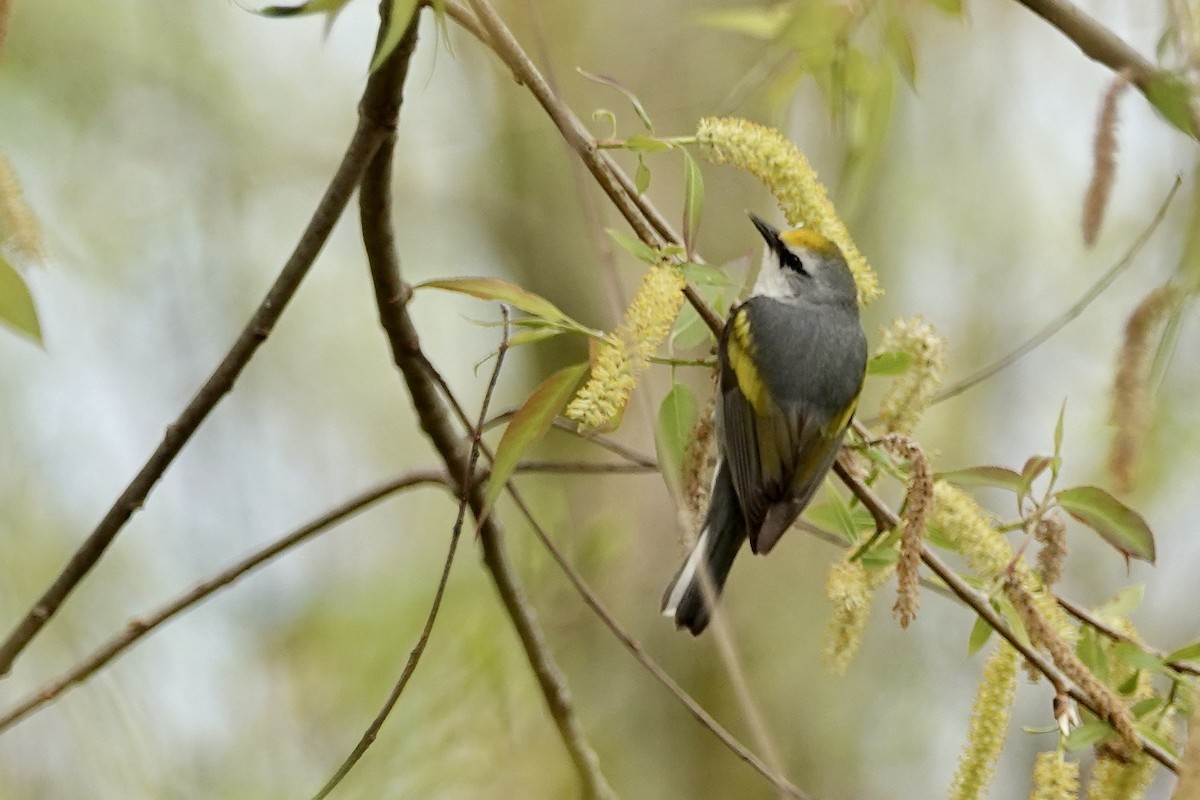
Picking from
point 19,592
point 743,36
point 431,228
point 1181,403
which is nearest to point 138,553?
point 19,592

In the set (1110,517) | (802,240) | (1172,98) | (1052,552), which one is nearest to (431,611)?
(1052,552)

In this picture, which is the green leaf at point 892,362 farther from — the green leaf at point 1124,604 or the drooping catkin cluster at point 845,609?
the green leaf at point 1124,604

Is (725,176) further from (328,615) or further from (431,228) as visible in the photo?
(328,615)

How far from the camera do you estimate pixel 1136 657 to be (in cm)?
142

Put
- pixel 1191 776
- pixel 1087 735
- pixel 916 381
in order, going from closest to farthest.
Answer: pixel 1191 776 → pixel 1087 735 → pixel 916 381

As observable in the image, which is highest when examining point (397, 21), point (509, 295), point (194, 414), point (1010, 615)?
point (397, 21)

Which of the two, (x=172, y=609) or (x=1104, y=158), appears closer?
(x=1104, y=158)

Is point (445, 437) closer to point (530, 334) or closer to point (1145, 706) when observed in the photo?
point (530, 334)

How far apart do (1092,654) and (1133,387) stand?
0.59 m

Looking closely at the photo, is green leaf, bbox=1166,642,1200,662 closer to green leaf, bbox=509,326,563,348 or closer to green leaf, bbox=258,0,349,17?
green leaf, bbox=509,326,563,348

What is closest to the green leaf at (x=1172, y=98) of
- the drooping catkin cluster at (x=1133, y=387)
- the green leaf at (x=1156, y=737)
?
the drooping catkin cluster at (x=1133, y=387)

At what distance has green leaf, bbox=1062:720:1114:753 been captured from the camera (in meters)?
1.29

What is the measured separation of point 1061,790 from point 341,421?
109 inches

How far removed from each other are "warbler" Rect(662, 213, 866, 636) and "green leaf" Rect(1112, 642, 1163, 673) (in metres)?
0.46
